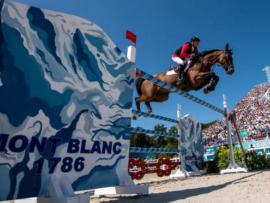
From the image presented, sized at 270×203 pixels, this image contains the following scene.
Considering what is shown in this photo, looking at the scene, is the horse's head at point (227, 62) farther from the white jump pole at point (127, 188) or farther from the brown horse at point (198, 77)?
the white jump pole at point (127, 188)

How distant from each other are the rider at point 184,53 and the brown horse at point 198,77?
0.41 feet

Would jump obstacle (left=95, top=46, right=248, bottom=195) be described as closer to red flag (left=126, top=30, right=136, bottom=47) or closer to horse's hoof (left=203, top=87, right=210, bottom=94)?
red flag (left=126, top=30, right=136, bottom=47)

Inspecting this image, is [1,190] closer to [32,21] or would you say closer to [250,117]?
[32,21]

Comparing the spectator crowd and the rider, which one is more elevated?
the spectator crowd

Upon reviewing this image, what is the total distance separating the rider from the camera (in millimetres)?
3706

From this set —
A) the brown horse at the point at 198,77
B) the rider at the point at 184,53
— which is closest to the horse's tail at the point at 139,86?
the brown horse at the point at 198,77

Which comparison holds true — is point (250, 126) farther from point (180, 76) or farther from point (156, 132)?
point (180, 76)

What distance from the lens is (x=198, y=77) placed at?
354 centimetres

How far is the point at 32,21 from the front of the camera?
1631 mm

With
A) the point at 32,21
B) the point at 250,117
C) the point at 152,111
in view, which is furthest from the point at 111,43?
the point at 250,117

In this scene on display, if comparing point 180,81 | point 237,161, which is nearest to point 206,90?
point 180,81

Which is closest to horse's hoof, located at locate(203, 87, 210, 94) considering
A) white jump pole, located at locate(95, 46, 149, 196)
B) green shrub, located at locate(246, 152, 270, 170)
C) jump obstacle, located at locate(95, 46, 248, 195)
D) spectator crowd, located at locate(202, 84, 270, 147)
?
jump obstacle, located at locate(95, 46, 248, 195)

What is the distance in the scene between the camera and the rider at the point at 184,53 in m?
3.71

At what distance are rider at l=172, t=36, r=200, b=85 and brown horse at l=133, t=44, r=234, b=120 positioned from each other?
4.9 inches
